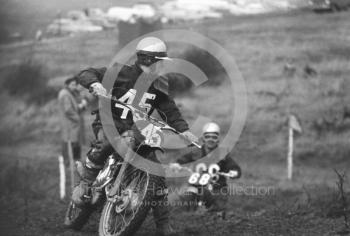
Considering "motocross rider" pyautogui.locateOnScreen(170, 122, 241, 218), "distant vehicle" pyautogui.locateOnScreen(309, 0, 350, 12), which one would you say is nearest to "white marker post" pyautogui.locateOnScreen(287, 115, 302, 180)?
"distant vehicle" pyautogui.locateOnScreen(309, 0, 350, 12)

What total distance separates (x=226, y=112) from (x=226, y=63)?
51.2 inches

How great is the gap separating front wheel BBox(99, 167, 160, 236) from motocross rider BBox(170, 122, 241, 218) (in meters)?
2.88

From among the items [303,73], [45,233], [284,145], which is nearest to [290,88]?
[303,73]

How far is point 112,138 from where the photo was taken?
22.4 ft

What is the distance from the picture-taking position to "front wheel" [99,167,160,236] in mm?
6270

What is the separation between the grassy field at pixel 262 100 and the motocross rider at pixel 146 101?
5986 millimetres

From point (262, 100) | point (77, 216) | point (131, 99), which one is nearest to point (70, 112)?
point (262, 100)

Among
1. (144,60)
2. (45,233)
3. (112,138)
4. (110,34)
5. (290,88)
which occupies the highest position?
(110,34)

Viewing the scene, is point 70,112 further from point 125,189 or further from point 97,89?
point 97,89

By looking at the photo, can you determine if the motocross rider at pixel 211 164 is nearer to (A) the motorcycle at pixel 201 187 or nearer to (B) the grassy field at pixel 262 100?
(A) the motorcycle at pixel 201 187

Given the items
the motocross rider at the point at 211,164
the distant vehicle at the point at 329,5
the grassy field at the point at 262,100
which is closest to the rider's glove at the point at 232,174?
the motocross rider at the point at 211,164

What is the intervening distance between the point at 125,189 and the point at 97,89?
109 centimetres

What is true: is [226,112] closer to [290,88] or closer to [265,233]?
[290,88]

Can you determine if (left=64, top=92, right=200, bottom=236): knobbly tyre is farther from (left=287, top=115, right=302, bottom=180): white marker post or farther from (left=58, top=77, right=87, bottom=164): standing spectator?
(left=287, top=115, right=302, bottom=180): white marker post
